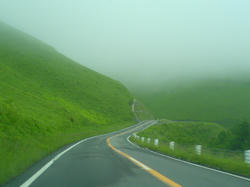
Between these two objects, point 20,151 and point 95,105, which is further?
point 95,105

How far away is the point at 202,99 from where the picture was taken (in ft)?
464

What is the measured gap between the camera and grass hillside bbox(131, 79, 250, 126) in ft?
379

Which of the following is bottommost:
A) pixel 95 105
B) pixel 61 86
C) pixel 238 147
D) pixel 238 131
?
pixel 238 147

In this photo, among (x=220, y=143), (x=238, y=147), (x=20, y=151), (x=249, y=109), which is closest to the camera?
(x=20, y=151)

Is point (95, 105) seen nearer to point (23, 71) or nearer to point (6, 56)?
point (23, 71)

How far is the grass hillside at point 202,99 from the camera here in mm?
115469

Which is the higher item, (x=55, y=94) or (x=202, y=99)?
(x=202, y=99)

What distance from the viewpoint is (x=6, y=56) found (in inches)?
3661

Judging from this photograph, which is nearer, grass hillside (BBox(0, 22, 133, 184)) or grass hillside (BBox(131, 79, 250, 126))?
grass hillside (BBox(0, 22, 133, 184))

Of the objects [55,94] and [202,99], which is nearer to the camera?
[55,94]

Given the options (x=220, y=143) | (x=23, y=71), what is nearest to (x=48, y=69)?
(x=23, y=71)

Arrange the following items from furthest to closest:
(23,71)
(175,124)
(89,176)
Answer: (23,71), (175,124), (89,176)

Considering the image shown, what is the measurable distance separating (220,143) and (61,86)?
59981 millimetres

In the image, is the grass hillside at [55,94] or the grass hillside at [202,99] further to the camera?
the grass hillside at [202,99]
